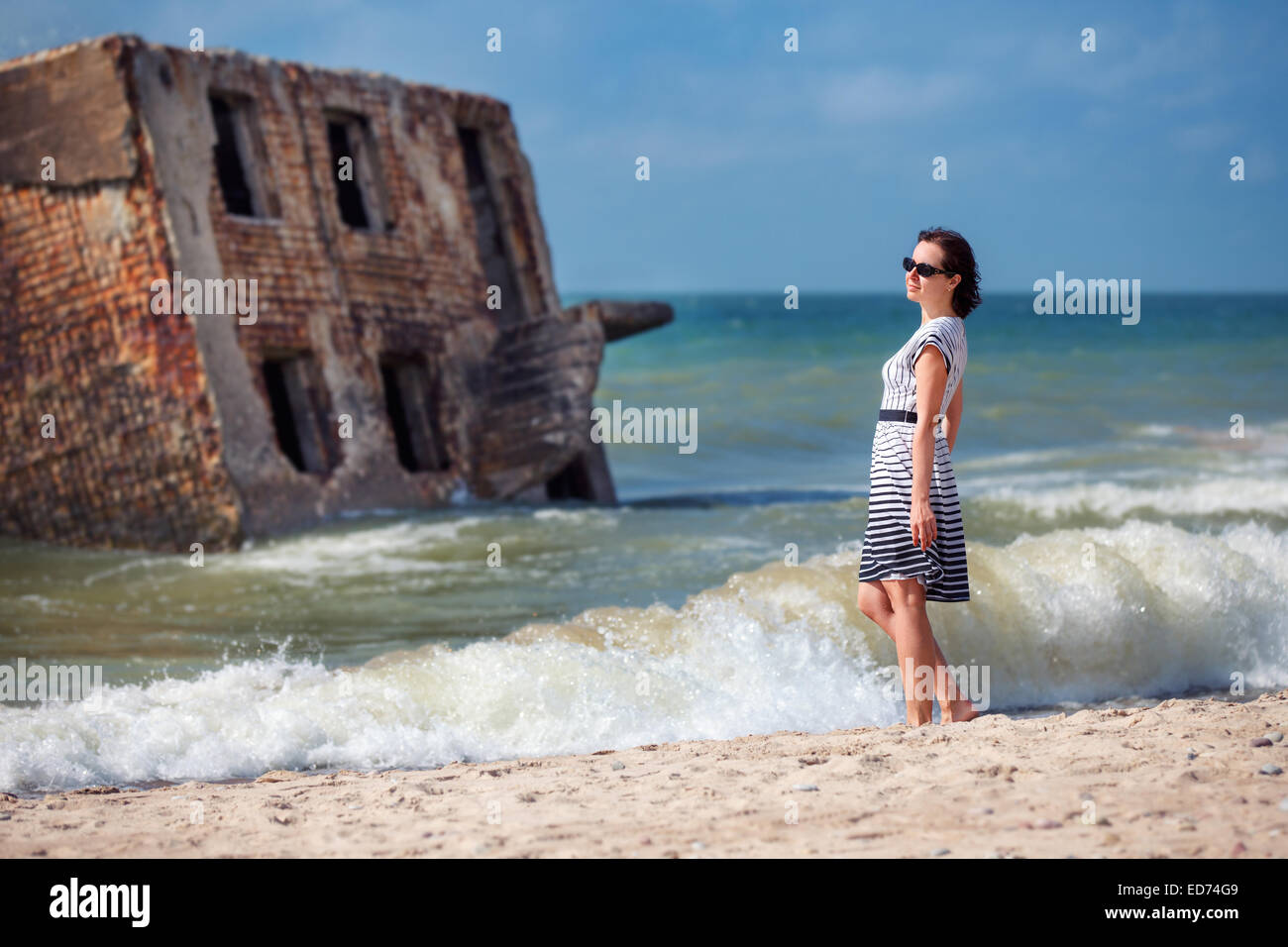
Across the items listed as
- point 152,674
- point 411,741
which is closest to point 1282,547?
point 411,741

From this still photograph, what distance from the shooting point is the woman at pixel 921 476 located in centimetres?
495

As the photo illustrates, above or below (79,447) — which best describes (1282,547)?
below

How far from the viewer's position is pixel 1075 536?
8930 mm

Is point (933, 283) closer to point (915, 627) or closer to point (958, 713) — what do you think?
point (915, 627)

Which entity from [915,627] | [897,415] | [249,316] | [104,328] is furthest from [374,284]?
[915,627]

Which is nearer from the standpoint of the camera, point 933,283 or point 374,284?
point 933,283

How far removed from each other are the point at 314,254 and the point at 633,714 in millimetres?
8648

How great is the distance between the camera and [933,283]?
5.16 meters

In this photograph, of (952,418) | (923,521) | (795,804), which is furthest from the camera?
(952,418)

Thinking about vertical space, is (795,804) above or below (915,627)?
below

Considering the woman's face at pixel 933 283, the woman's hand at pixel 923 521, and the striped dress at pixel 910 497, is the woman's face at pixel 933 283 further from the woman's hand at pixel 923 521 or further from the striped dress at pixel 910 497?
the woman's hand at pixel 923 521

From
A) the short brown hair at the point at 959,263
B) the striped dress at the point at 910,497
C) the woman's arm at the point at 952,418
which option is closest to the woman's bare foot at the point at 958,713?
the striped dress at the point at 910,497

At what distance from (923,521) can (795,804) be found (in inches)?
46.2
